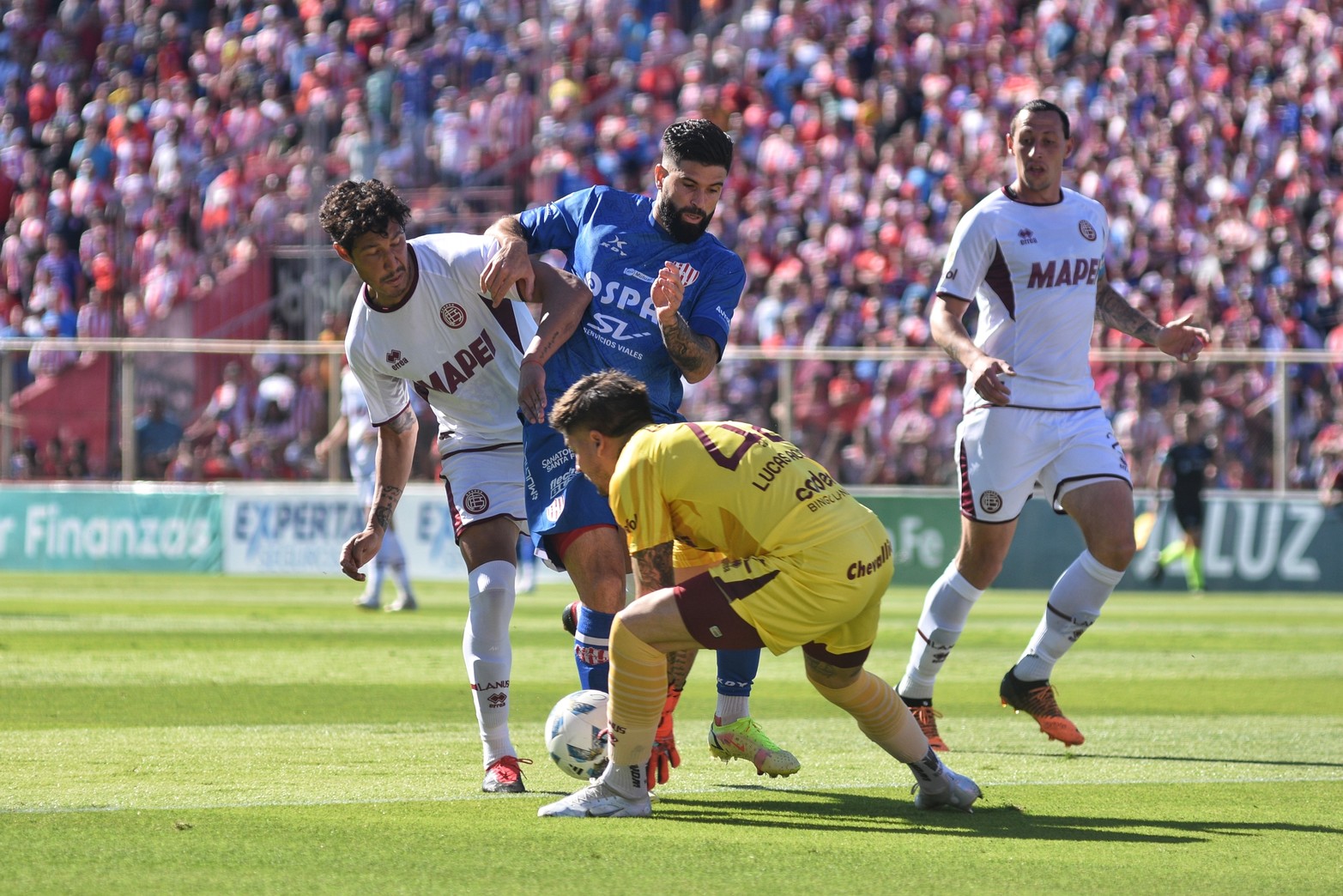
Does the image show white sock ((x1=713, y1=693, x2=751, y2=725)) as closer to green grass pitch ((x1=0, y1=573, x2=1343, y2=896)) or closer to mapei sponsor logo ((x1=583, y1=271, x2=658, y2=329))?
green grass pitch ((x1=0, y1=573, x2=1343, y2=896))

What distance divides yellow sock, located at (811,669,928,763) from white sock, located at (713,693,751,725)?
31.0 inches

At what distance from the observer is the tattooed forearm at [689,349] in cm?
597

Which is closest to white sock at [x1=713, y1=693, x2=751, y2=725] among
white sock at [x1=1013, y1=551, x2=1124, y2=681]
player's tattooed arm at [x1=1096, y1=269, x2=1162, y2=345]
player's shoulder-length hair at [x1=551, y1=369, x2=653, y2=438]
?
player's shoulder-length hair at [x1=551, y1=369, x2=653, y2=438]

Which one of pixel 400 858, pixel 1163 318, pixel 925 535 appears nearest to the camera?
pixel 400 858

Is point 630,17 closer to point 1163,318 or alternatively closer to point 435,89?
point 435,89

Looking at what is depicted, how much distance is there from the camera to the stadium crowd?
2062cm

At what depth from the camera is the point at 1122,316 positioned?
804cm

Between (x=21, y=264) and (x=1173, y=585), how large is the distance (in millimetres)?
16502

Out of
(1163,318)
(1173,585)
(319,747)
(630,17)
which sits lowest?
(1173,585)

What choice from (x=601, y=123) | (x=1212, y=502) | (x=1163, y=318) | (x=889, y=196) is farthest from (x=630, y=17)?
(x=1212, y=502)

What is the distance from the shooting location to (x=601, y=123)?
26844 millimetres

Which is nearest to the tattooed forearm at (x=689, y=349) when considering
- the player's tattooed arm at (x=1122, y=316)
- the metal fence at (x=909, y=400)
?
the player's tattooed arm at (x=1122, y=316)

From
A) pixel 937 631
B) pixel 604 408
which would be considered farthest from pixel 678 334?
pixel 937 631

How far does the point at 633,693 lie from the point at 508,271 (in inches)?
63.9
